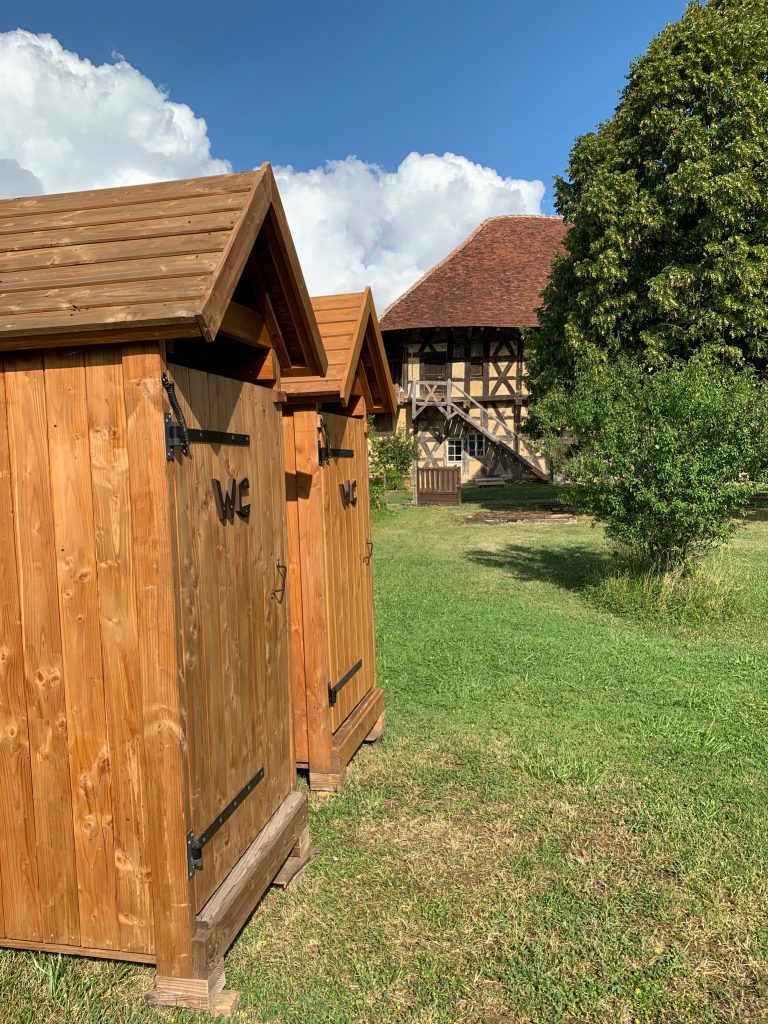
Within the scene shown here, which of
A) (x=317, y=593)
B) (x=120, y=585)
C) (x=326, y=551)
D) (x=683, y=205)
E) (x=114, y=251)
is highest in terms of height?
(x=683, y=205)

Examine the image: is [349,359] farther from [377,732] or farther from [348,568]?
[377,732]

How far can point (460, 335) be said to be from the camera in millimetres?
27422

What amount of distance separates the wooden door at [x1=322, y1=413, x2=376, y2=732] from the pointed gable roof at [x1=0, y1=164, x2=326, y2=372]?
1516mm

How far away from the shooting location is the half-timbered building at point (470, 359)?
26.9 m

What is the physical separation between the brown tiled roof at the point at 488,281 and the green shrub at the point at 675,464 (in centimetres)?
1778

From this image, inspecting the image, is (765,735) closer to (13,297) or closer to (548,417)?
(13,297)

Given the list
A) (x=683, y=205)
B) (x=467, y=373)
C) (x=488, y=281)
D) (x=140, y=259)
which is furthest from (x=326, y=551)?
(x=488, y=281)

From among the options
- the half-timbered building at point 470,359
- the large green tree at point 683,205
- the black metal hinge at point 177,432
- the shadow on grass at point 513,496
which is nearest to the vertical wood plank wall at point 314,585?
the black metal hinge at point 177,432

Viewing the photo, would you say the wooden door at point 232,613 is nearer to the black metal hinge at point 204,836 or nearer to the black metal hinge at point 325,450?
the black metal hinge at point 204,836

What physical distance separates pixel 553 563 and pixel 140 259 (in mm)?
10096

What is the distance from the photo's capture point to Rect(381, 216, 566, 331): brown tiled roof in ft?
86.9

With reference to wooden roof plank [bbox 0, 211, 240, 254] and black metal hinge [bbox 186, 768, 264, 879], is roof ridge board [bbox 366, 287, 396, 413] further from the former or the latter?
black metal hinge [bbox 186, 768, 264, 879]

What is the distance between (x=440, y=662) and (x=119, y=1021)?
4502 millimetres

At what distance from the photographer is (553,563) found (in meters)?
11.9
